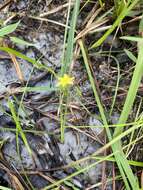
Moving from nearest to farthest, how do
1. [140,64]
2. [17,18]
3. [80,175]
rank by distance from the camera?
[140,64], [80,175], [17,18]

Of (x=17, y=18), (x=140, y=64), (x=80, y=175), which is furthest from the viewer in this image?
(x=17, y=18)

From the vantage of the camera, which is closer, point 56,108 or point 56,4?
point 56,108

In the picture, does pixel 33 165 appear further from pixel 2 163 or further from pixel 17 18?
pixel 17 18

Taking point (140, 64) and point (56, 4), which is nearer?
point (140, 64)

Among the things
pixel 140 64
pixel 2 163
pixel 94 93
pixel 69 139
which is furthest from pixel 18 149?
pixel 140 64

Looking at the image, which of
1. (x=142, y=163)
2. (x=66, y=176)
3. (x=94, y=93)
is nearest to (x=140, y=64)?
(x=94, y=93)

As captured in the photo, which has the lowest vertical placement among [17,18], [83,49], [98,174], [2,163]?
[98,174]

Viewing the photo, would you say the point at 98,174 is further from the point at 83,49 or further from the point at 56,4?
the point at 56,4

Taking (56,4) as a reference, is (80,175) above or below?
below

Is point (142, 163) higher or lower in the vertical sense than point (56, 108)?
lower
